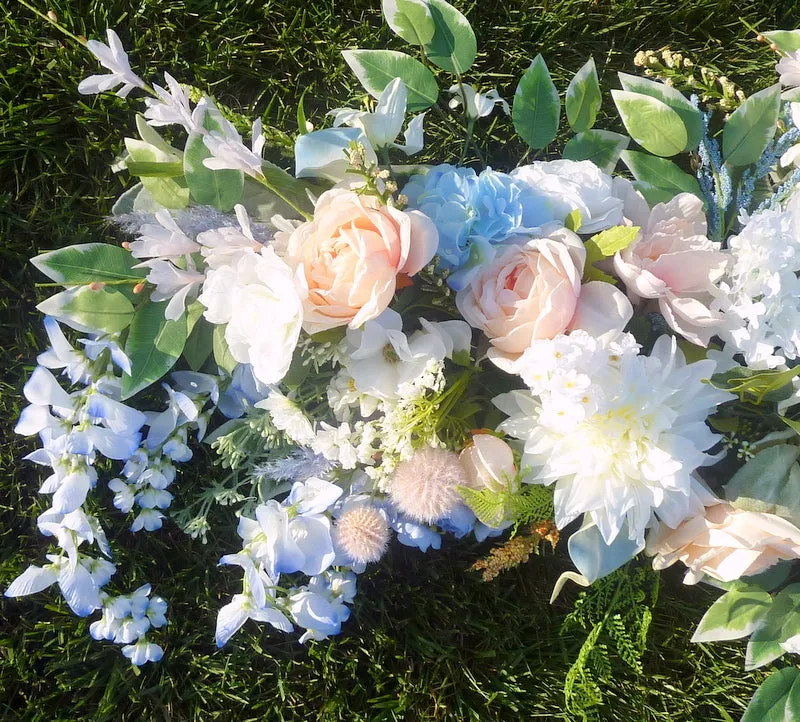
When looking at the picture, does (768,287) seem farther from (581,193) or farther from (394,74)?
(394,74)

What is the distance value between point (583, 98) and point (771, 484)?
0.50m

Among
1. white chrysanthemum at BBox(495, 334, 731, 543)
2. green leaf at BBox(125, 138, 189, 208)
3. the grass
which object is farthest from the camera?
the grass

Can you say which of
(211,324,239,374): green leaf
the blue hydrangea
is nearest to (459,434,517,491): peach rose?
the blue hydrangea

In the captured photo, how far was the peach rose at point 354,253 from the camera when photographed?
2.07 feet

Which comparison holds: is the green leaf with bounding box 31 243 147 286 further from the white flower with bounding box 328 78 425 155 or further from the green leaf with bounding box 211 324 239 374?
the white flower with bounding box 328 78 425 155

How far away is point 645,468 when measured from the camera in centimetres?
66

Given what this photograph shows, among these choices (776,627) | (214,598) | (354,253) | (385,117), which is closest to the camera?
(354,253)

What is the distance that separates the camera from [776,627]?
2.77 ft

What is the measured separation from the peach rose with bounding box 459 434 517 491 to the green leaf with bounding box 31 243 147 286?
1.36 feet

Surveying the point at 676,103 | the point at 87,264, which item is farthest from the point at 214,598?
the point at 676,103

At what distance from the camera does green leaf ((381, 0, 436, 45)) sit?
32.9 inches

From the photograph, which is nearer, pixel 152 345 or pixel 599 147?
pixel 152 345

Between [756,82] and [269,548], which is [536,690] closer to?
[269,548]

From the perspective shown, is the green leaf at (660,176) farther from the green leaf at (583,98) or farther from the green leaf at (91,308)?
the green leaf at (91,308)
